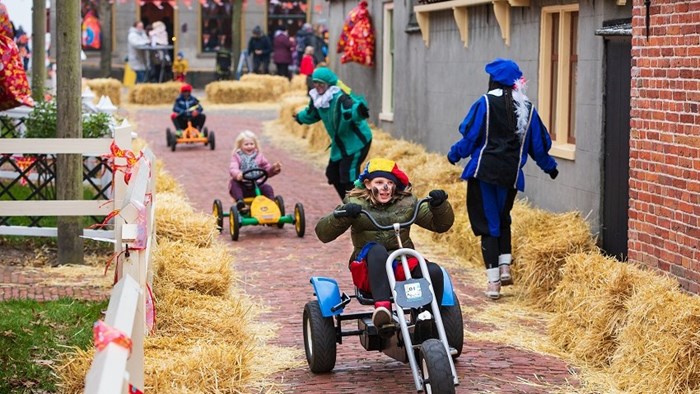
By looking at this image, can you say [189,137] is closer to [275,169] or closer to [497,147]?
[275,169]

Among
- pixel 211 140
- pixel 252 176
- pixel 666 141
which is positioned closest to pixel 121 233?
pixel 666 141

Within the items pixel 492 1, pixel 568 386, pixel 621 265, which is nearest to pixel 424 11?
pixel 492 1

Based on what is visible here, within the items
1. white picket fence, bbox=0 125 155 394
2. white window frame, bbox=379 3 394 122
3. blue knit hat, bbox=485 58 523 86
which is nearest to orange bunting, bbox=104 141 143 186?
white picket fence, bbox=0 125 155 394

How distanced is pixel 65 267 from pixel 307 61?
20297 mm

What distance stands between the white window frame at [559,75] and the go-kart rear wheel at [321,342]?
→ 179 inches

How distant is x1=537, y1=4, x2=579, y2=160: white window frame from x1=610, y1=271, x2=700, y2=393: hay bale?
13.2ft

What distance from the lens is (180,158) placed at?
21.7 metres

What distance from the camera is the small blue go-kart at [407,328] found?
6.96 metres

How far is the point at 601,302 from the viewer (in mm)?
8586

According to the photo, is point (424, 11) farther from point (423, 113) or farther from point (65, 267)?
point (65, 267)

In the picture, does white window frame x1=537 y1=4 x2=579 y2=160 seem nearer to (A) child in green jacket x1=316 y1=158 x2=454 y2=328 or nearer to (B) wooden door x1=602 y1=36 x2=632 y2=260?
(B) wooden door x1=602 y1=36 x2=632 y2=260

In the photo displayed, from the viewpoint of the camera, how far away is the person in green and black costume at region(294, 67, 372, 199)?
1388 centimetres

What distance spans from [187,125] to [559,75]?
1121 cm

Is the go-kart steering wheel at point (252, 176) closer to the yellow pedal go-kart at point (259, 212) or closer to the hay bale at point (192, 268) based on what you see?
the yellow pedal go-kart at point (259, 212)
